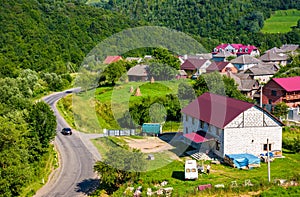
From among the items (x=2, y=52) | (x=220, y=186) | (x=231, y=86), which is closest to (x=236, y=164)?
(x=220, y=186)

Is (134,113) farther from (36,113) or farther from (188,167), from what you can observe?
(188,167)

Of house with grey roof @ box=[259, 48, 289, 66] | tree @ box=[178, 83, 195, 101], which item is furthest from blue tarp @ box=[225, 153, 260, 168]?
house with grey roof @ box=[259, 48, 289, 66]

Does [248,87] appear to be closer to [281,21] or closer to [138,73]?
[138,73]

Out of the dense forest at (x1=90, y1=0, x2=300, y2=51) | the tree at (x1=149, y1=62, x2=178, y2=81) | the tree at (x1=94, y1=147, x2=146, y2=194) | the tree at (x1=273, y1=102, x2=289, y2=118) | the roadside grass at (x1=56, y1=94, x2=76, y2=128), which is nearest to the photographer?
the tree at (x1=94, y1=147, x2=146, y2=194)

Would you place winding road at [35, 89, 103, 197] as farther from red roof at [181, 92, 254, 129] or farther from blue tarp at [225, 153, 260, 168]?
blue tarp at [225, 153, 260, 168]

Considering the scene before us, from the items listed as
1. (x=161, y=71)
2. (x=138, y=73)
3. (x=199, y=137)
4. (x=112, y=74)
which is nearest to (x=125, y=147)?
(x=199, y=137)

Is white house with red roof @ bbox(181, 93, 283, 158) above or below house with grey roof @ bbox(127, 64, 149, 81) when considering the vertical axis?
below
